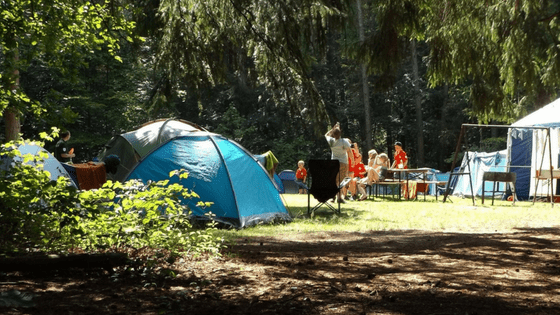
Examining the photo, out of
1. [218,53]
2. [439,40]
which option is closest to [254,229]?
[218,53]

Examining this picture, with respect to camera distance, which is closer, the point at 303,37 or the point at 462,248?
the point at 462,248

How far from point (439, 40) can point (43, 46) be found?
212 inches

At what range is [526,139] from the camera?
18297 mm

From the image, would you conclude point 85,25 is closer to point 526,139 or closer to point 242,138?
Answer: point 526,139

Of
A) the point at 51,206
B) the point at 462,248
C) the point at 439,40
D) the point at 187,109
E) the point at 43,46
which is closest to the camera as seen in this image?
the point at 51,206

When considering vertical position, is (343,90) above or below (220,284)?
above

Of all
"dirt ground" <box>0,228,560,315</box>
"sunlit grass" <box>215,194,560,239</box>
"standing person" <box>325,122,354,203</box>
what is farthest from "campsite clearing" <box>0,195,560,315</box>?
"standing person" <box>325,122,354,203</box>

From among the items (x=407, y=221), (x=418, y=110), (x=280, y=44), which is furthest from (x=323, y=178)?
(x=418, y=110)

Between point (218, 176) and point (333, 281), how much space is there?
500 centimetres

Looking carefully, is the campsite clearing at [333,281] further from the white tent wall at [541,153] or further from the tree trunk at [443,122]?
the tree trunk at [443,122]

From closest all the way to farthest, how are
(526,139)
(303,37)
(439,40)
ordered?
1. (303,37)
2. (439,40)
3. (526,139)

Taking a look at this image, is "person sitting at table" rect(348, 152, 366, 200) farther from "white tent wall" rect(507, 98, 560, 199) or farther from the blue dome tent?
the blue dome tent

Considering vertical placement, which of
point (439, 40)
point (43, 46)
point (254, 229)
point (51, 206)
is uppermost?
point (439, 40)

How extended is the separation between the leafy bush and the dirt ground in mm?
392
